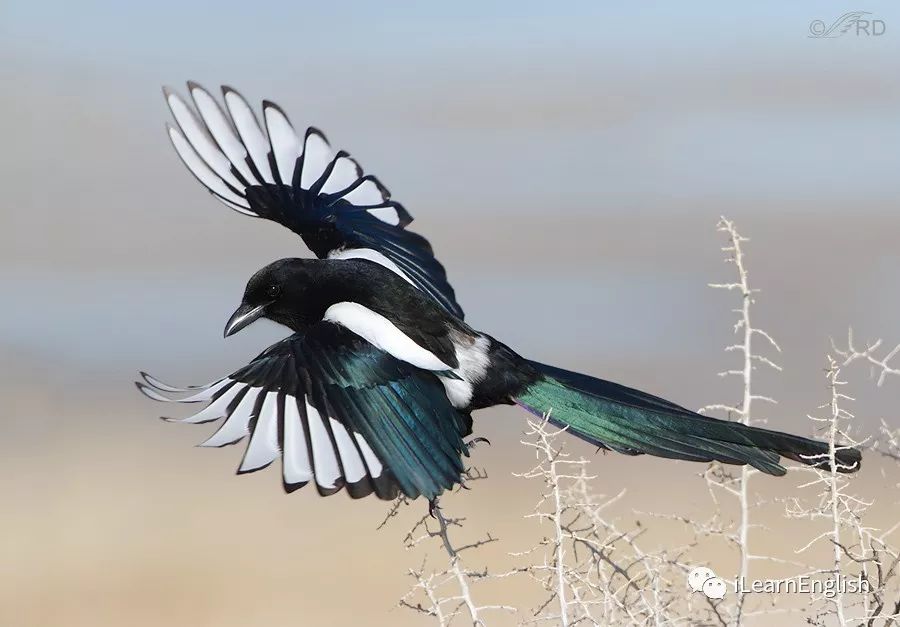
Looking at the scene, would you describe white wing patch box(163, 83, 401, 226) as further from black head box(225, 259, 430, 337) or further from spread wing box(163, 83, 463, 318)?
black head box(225, 259, 430, 337)

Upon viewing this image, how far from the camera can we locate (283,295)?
8.00ft

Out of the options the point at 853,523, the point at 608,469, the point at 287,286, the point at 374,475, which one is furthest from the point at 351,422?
the point at 608,469

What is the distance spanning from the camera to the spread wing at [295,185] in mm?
2750

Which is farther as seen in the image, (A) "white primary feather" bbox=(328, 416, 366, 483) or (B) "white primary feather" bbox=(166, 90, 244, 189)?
(B) "white primary feather" bbox=(166, 90, 244, 189)

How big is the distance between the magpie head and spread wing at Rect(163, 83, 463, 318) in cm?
29

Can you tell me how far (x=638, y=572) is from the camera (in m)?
1.70

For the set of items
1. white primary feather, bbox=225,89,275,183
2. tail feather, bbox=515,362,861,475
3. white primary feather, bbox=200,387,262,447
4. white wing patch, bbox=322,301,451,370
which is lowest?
white primary feather, bbox=200,387,262,447

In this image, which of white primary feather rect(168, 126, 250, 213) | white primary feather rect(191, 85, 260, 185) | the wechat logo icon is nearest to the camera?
the wechat logo icon

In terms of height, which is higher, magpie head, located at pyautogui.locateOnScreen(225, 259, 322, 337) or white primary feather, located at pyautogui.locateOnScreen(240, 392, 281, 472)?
magpie head, located at pyautogui.locateOnScreen(225, 259, 322, 337)

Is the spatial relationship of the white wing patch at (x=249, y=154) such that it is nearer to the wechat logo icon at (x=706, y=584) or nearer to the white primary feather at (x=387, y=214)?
the white primary feather at (x=387, y=214)

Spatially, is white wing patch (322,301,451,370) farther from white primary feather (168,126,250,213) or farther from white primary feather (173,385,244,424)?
white primary feather (168,126,250,213)

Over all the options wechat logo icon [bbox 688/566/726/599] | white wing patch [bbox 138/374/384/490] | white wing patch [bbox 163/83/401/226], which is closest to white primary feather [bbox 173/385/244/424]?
white wing patch [bbox 138/374/384/490]

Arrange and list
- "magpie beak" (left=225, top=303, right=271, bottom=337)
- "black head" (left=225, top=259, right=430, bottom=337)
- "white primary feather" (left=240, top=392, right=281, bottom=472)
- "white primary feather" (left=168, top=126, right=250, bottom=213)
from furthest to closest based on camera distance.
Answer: "white primary feather" (left=168, top=126, right=250, bottom=213)
"magpie beak" (left=225, top=303, right=271, bottom=337)
"black head" (left=225, top=259, right=430, bottom=337)
"white primary feather" (left=240, top=392, right=281, bottom=472)

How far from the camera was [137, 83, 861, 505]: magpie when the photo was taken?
1.94 m
